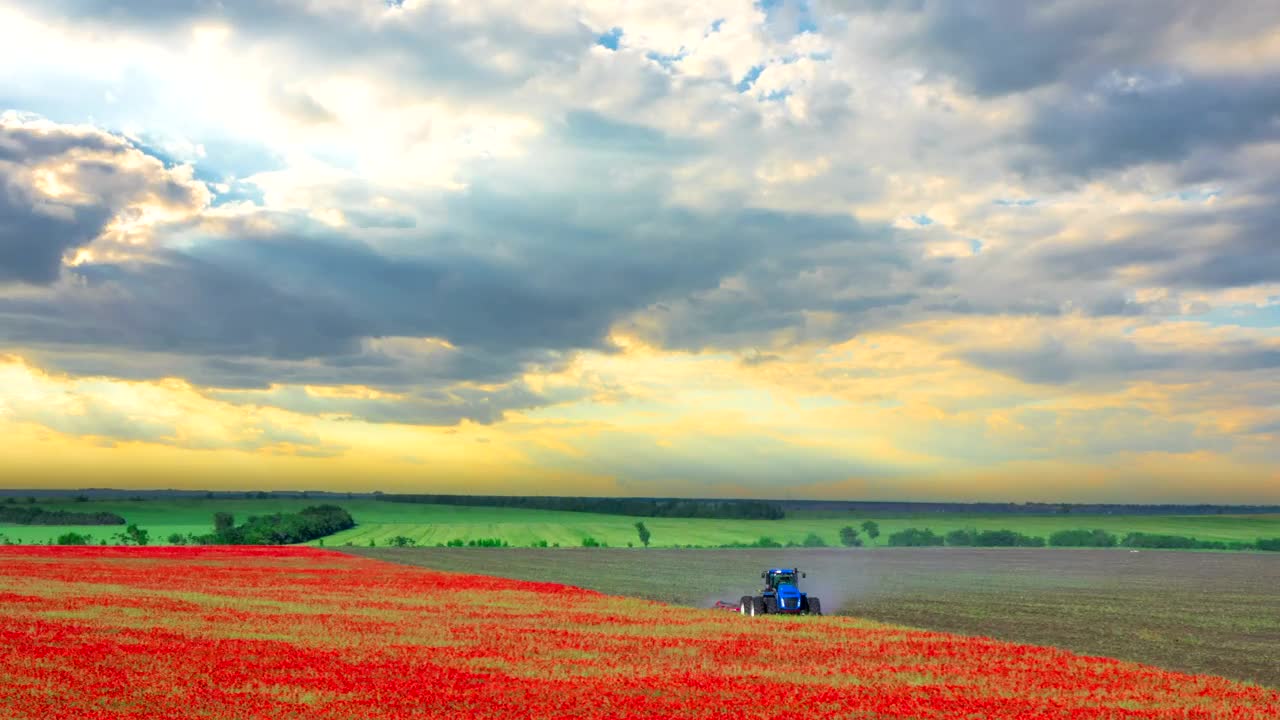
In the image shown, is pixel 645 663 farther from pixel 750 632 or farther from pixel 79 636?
pixel 79 636

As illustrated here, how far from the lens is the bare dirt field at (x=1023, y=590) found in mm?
40531

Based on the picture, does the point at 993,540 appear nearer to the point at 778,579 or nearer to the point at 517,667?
the point at 778,579

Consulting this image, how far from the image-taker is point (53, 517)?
18712cm

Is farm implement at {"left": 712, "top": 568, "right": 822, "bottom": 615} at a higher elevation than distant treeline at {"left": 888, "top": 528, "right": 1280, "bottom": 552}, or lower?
higher

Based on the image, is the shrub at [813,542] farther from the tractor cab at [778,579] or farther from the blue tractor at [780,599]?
the blue tractor at [780,599]

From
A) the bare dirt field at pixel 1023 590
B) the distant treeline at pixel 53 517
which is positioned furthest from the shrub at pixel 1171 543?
the distant treeline at pixel 53 517

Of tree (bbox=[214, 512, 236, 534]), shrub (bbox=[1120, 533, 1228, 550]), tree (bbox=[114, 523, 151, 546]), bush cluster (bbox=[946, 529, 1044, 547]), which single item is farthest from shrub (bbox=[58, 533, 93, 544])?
shrub (bbox=[1120, 533, 1228, 550])

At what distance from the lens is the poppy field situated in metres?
23.1

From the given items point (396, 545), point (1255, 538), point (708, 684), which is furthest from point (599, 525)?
point (708, 684)

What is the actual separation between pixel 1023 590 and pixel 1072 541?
130013 millimetres

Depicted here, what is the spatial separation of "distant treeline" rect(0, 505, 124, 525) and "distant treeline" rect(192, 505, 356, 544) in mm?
35045

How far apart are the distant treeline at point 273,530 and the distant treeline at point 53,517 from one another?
1380 inches

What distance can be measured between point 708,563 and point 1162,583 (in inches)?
1561

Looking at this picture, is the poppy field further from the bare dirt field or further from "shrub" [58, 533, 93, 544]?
"shrub" [58, 533, 93, 544]
